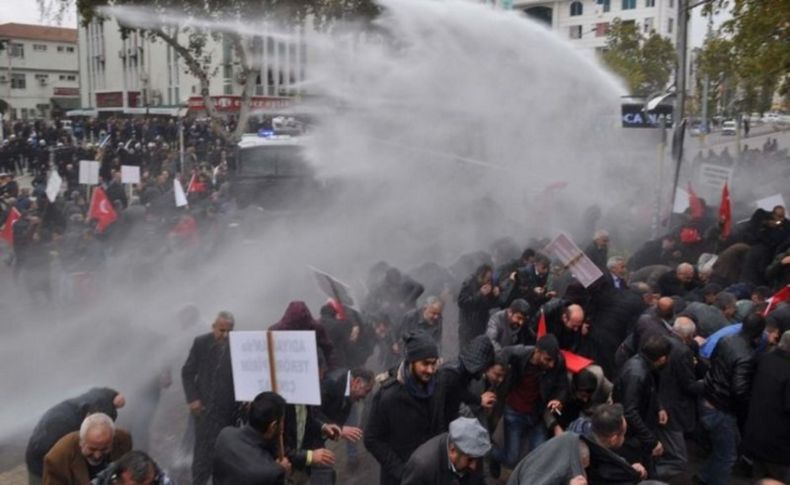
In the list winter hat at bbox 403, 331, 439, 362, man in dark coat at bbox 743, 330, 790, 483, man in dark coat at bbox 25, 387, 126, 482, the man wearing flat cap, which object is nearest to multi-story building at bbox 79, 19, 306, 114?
man in dark coat at bbox 25, 387, 126, 482

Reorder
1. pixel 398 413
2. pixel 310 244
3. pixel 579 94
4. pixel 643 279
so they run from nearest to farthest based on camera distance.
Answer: pixel 398 413
pixel 643 279
pixel 310 244
pixel 579 94

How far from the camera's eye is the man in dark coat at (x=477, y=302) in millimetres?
7762

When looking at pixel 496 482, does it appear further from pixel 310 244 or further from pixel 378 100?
pixel 378 100

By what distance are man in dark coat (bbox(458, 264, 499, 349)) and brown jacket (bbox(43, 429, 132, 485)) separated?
428 centimetres

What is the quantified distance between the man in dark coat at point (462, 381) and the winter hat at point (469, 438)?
800 mm

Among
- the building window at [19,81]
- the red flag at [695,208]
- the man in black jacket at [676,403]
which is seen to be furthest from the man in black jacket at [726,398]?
the building window at [19,81]

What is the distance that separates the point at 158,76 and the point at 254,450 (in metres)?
48.7

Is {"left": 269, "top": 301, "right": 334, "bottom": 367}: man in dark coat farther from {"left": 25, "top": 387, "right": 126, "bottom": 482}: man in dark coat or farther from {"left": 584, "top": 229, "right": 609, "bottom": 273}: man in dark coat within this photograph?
{"left": 584, "top": 229, "right": 609, "bottom": 273}: man in dark coat

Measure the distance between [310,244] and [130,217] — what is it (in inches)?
120

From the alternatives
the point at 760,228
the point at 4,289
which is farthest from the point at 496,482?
the point at 4,289

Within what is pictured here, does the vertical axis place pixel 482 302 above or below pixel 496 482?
above

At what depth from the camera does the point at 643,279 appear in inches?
334

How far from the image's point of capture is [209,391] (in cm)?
572

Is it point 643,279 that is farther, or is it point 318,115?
point 318,115
